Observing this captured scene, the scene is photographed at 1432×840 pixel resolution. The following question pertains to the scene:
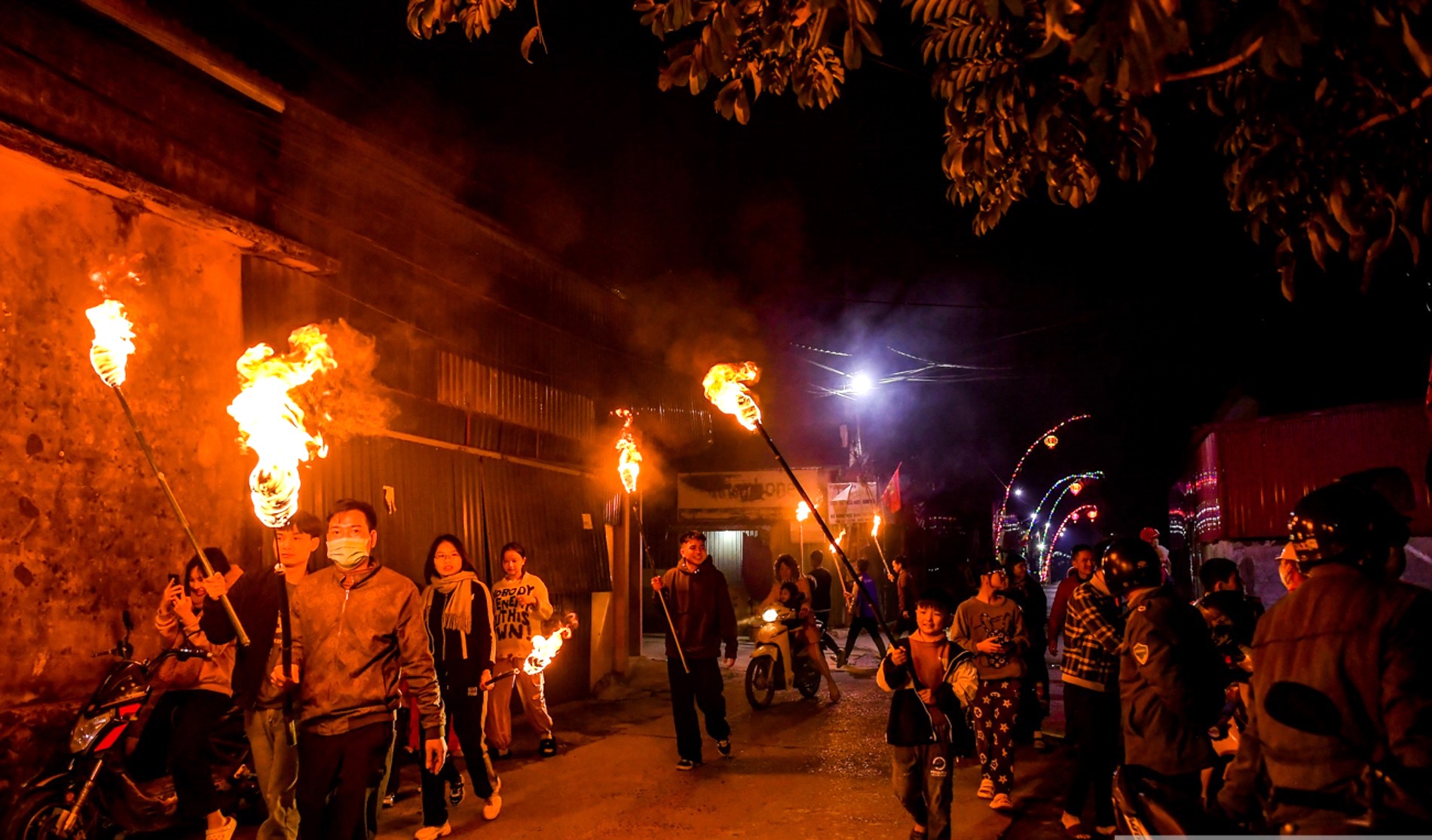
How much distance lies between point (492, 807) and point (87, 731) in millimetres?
2839

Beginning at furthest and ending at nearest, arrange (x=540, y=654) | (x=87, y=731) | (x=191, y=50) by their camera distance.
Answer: (x=540, y=654) → (x=191, y=50) → (x=87, y=731)

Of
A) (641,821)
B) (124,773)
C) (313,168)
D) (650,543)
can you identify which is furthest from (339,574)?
(650,543)

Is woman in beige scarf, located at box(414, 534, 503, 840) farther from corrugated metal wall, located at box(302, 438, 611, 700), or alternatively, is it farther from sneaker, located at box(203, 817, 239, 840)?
corrugated metal wall, located at box(302, 438, 611, 700)

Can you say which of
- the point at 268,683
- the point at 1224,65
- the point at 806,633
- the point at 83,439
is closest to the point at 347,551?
the point at 268,683

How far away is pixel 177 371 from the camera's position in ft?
24.5

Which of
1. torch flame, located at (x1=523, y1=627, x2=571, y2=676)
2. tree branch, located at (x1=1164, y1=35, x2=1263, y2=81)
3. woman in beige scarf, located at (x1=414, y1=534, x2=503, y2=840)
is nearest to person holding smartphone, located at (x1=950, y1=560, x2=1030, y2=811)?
woman in beige scarf, located at (x1=414, y1=534, x2=503, y2=840)

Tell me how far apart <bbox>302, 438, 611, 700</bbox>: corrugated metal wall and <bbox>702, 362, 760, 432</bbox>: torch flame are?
161 inches

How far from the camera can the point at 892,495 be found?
2488 centimetres

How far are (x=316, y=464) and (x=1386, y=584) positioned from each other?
8063 mm

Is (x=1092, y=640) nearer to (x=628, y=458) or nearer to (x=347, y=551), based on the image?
(x=347, y=551)

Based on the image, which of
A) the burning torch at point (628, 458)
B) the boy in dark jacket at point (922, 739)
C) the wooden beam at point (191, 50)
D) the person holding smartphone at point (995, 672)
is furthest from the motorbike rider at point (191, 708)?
the burning torch at point (628, 458)

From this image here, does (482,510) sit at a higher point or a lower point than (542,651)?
higher

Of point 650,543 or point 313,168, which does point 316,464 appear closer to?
point 313,168

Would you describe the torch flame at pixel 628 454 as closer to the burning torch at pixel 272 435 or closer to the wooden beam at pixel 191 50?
the wooden beam at pixel 191 50
